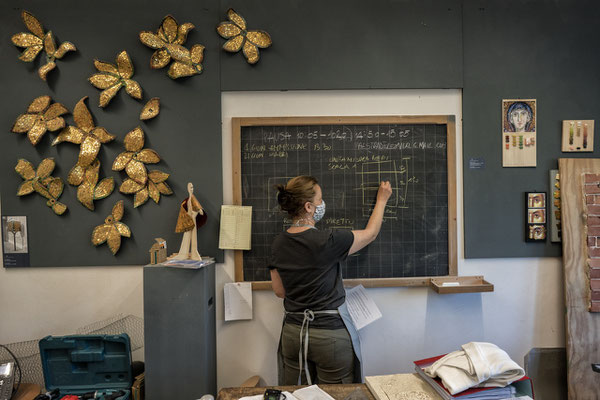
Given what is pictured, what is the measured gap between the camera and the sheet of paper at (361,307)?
217cm

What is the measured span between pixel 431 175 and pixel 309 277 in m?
1.13

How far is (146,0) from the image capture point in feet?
7.19

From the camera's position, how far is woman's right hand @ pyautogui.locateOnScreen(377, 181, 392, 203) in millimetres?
2139

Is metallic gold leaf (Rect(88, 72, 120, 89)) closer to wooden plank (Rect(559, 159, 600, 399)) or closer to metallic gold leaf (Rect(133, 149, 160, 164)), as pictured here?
metallic gold leaf (Rect(133, 149, 160, 164))

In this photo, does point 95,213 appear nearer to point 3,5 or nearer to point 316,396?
point 3,5

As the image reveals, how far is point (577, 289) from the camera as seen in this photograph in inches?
86.4

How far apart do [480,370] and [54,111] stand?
2621 millimetres

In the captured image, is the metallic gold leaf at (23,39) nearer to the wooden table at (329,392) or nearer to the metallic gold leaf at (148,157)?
the metallic gold leaf at (148,157)

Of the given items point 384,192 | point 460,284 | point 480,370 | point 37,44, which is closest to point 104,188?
point 37,44

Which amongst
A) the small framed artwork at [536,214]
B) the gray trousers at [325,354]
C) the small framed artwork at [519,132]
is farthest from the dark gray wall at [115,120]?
the small framed artwork at [536,214]

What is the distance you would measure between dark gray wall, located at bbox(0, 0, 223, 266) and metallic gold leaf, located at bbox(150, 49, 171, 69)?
5 cm

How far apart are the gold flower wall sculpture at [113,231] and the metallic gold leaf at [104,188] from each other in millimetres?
94

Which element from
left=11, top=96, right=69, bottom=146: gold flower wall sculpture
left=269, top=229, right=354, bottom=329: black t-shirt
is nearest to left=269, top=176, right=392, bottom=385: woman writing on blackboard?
left=269, top=229, right=354, bottom=329: black t-shirt

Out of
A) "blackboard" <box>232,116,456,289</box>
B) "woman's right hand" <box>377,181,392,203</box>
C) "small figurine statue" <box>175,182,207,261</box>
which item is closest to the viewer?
"small figurine statue" <box>175,182,207,261</box>
